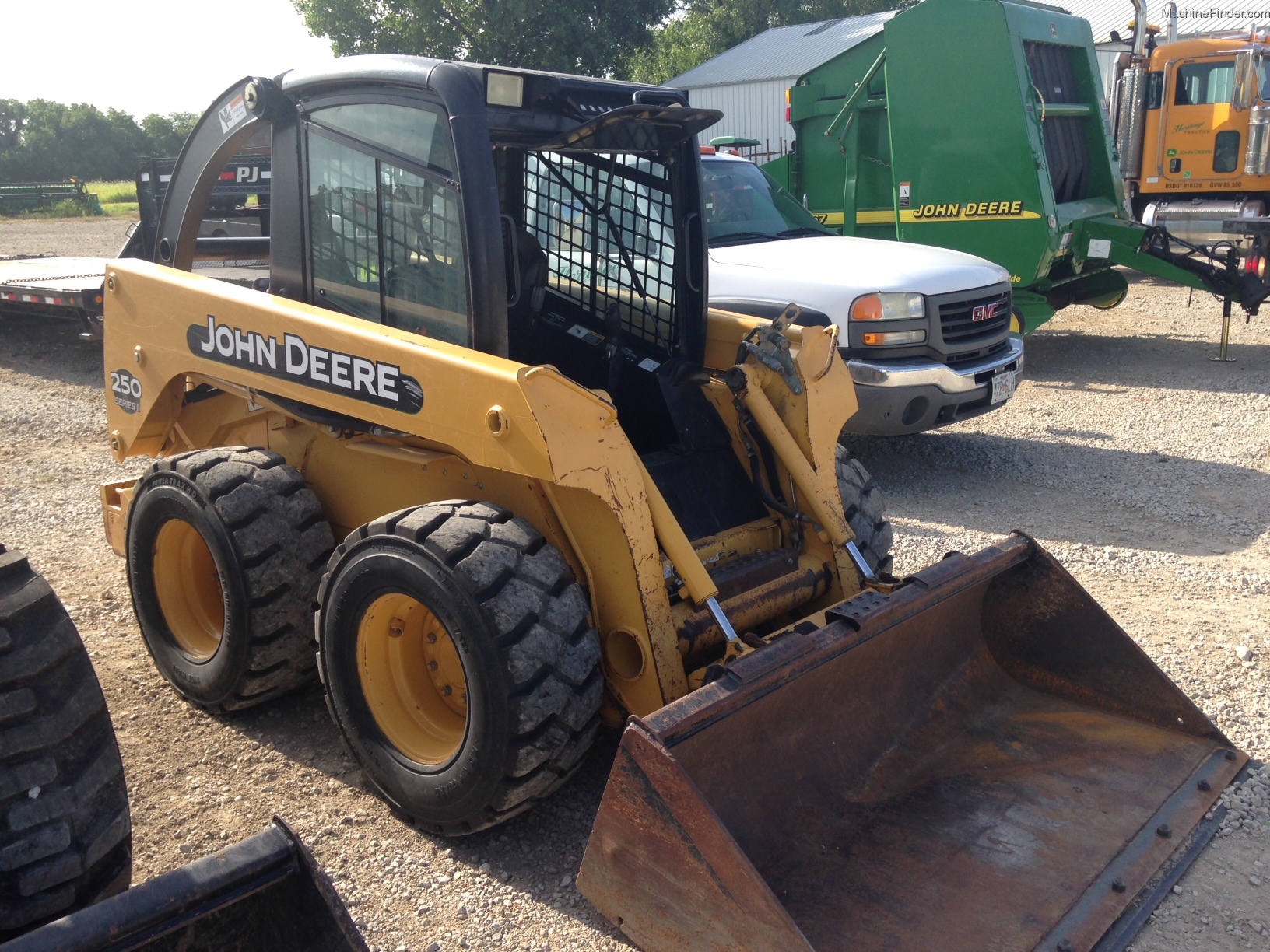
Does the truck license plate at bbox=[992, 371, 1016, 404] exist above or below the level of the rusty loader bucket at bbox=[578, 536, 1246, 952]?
above

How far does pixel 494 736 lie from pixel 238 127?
256 centimetres

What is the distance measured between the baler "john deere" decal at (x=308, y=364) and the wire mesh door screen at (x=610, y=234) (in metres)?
1.08

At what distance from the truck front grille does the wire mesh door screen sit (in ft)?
9.89

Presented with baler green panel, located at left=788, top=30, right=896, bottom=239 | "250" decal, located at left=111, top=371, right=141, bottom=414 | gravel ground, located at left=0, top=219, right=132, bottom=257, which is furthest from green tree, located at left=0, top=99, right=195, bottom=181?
"250" decal, located at left=111, top=371, right=141, bottom=414

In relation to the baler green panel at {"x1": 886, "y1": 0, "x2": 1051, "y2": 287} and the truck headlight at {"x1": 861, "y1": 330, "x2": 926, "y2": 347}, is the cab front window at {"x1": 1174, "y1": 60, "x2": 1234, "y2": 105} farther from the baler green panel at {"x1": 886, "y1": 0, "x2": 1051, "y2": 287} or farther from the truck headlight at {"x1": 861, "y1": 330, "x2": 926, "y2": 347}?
the truck headlight at {"x1": 861, "y1": 330, "x2": 926, "y2": 347}

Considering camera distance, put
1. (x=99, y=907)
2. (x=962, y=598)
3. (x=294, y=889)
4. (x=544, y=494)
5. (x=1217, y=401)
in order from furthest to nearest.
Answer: (x=1217, y=401) < (x=962, y=598) < (x=544, y=494) < (x=294, y=889) < (x=99, y=907)

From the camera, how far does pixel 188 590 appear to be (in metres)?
4.36

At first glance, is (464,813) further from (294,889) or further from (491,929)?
(294,889)

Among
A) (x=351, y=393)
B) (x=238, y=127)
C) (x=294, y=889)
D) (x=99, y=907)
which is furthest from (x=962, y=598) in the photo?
(x=238, y=127)

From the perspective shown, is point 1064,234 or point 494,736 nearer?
point 494,736

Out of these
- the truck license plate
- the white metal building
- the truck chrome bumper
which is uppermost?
the white metal building

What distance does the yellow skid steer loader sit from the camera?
2.92 meters

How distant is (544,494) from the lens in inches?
132

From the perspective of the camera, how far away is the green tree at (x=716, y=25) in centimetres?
3834
